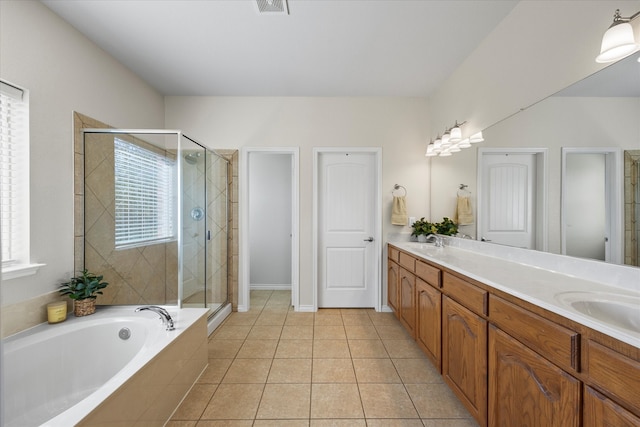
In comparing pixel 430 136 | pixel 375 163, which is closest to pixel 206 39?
pixel 375 163

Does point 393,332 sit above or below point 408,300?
below

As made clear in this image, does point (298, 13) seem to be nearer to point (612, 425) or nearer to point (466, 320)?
point (466, 320)

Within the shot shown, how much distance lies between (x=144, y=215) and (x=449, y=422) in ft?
8.67

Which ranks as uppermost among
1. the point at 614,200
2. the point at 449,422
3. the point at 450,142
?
the point at 450,142

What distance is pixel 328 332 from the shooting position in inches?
114

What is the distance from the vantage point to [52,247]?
2.04 metres

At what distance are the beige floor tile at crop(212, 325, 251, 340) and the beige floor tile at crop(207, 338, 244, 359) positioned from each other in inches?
2.5

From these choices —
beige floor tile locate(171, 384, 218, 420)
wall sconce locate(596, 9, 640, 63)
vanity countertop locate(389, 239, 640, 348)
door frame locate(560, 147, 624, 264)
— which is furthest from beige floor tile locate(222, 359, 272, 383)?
wall sconce locate(596, 9, 640, 63)

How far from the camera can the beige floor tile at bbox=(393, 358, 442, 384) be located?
6.97ft

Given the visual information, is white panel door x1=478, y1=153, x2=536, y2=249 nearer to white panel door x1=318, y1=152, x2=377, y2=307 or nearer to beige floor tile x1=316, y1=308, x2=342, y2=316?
white panel door x1=318, y1=152, x2=377, y2=307

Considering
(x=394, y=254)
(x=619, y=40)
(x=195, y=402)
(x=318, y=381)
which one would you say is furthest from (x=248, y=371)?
(x=619, y=40)

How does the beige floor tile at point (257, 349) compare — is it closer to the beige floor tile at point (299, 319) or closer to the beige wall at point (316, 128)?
the beige floor tile at point (299, 319)

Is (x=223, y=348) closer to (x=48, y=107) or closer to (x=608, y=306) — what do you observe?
(x=48, y=107)

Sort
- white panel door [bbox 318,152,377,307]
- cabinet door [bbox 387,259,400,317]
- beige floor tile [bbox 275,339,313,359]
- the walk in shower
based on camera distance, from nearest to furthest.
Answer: the walk in shower < beige floor tile [bbox 275,339,313,359] < cabinet door [bbox 387,259,400,317] < white panel door [bbox 318,152,377,307]
